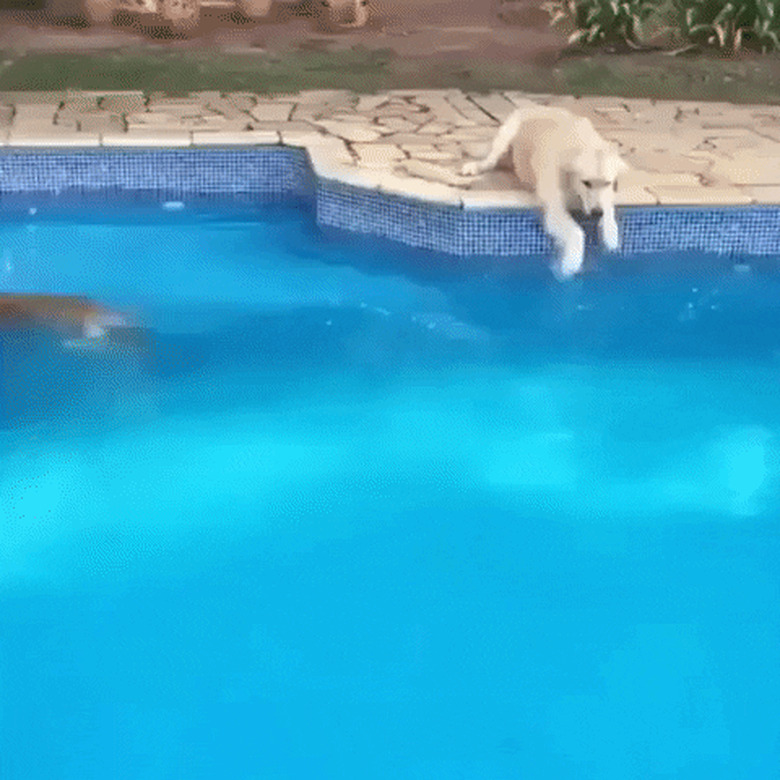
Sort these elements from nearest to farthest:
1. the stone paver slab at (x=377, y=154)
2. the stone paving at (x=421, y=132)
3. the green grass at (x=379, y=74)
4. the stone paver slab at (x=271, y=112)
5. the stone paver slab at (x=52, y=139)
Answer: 1. the stone paving at (x=421, y=132)
2. the stone paver slab at (x=377, y=154)
3. the stone paver slab at (x=52, y=139)
4. the stone paver slab at (x=271, y=112)
5. the green grass at (x=379, y=74)

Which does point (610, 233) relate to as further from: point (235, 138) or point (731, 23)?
point (731, 23)

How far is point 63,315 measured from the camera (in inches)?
209

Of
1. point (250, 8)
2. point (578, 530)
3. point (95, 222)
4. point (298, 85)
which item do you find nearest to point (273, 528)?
point (578, 530)

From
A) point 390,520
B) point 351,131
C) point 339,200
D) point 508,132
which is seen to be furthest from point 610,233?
point 390,520

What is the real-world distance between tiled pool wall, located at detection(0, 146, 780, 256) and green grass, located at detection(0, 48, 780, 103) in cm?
154

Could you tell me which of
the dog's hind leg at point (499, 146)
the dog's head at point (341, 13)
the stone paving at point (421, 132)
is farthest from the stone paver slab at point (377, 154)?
the dog's head at point (341, 13)

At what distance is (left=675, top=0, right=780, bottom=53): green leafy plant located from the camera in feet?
29.2

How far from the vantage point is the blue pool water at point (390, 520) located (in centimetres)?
298

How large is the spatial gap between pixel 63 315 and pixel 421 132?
2562mm

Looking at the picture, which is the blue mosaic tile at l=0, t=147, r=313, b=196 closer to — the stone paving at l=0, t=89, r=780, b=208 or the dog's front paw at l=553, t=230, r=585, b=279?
the stone paving at l=0, t=89, r=780, b=208

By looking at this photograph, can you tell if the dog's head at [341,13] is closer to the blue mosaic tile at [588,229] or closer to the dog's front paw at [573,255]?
the blue mosaic tile at [588,229]

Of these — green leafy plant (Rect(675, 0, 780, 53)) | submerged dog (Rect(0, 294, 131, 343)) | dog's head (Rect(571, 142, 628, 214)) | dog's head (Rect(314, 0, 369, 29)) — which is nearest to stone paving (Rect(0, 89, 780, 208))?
dog's head (Rect(571, 142, 628, 214))

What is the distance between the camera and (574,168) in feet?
17.5

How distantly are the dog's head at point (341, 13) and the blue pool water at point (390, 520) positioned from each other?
4.66 meters
